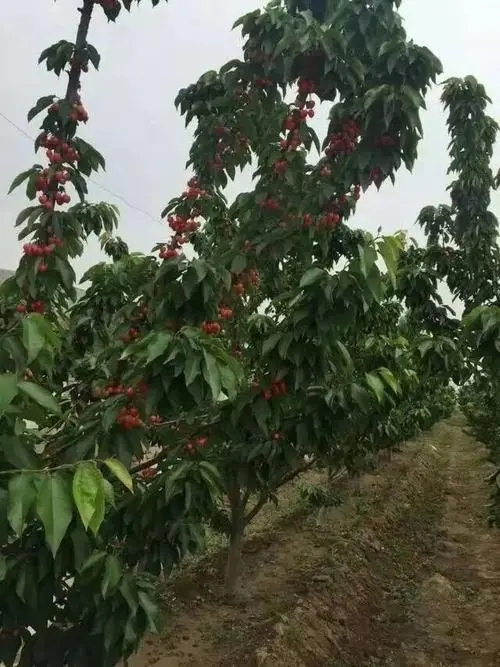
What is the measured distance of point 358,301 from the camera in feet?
7.84

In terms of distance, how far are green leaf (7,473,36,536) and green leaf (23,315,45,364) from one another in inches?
14.0

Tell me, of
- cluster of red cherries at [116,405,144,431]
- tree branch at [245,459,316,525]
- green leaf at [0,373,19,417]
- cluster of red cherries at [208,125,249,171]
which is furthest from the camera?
tree branch at [245,459,316,525]

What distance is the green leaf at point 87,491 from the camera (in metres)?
1.29

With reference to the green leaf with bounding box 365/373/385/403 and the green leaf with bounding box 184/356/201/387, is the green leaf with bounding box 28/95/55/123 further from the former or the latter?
the green leaf with bounding box 365/373/385/403

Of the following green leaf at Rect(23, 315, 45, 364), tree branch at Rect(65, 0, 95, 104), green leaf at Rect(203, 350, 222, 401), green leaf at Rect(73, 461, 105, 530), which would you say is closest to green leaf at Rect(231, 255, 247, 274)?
green leaf at Rect(203, 350, 222, 401)

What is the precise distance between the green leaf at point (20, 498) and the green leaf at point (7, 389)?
0.52 ft

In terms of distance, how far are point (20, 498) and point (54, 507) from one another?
3.4 inches

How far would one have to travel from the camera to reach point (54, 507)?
1.31m

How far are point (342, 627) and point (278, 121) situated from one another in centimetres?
498

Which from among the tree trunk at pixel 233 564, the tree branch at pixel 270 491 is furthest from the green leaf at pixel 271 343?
the tree trunk at pixel 233 564

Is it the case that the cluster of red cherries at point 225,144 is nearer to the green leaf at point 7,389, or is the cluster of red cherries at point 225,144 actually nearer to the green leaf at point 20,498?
the green leaf at point 7,389

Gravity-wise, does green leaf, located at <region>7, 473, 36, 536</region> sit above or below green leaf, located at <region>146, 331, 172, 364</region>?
below

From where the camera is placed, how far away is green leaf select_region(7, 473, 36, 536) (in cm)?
130

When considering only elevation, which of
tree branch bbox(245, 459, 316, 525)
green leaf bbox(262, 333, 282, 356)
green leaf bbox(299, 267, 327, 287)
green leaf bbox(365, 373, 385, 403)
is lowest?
tree branch bbox(245, 459, 316, 525)
